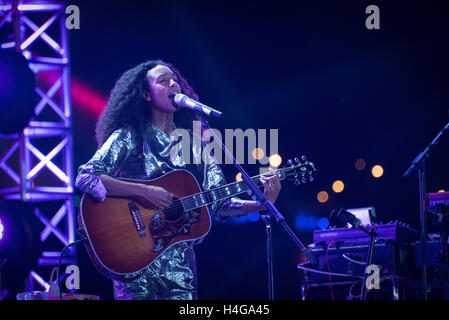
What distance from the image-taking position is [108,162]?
121 inches

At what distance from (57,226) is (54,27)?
6.60ft

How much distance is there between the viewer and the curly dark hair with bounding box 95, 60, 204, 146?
3.28m

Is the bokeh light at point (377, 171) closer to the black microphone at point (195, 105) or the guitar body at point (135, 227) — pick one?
the guitar body at point (135, 227)

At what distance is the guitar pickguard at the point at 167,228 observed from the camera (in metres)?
3.03

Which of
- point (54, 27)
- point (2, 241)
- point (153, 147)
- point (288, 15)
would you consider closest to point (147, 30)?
point (54, 27)

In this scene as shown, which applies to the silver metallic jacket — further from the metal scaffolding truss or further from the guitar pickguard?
the metal scaffolding truss

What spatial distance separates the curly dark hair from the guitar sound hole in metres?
0.45

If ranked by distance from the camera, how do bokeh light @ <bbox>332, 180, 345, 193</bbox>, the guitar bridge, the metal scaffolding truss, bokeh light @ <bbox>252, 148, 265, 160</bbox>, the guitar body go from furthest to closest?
bokeh light @ <bbox>332, 180, 345, 193</bbox>
bokeh light @ <bbox>252, 148, 265, 160</bbox>
the metal scaffolding truss
the guitar bridge
the guitar body

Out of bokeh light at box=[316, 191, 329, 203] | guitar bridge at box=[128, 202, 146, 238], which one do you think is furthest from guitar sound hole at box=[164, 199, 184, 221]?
bokeh light at box=[316, 191, 329, 203]

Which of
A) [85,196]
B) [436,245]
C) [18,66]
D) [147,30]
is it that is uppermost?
[147,30]

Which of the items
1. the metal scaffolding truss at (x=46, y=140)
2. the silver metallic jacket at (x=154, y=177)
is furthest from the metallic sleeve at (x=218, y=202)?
the metal scaffolding truss at (x=46, y=140)

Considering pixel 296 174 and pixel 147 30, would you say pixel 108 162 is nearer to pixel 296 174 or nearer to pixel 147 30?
pixel 296 174

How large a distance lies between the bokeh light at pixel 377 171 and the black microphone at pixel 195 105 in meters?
3.06

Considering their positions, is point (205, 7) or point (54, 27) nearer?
point (205, 7)
